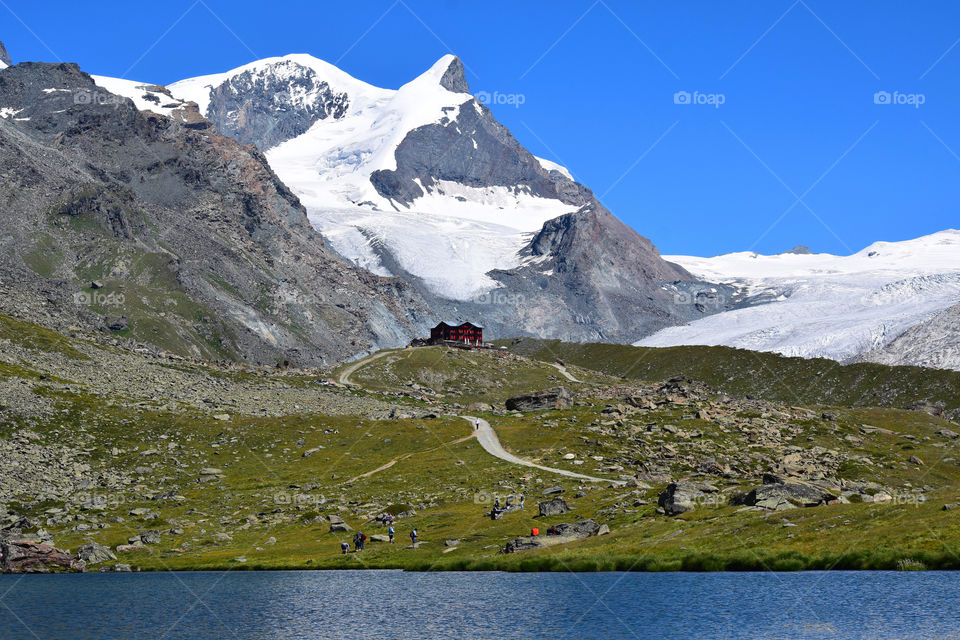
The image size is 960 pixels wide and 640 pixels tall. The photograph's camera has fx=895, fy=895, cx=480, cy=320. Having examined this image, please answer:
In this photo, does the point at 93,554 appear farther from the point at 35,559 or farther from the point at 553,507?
the point at 553,507

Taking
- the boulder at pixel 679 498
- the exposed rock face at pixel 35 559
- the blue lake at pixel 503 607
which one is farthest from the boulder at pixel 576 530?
the exposed rock face at pixel 35 559

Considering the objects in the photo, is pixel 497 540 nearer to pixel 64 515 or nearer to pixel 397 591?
pixel 397 591

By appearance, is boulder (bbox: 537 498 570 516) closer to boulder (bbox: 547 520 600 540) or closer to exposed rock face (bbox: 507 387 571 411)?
boulder (bbox: 547 520 600 540)

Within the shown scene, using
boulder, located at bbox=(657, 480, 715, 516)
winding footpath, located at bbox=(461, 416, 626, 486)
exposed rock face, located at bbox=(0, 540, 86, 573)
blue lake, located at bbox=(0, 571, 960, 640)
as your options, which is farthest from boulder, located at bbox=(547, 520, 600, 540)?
exposed rock face, located at bbox=(0, 540, 86, 573)

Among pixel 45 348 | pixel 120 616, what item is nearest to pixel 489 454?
pixel 120 616

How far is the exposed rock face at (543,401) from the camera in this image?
181m

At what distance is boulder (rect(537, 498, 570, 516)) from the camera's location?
9931 centimetres

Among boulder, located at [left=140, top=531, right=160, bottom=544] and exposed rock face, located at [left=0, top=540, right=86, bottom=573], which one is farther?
boulder, located at [left=140, top=531, right=160, bottom=544]

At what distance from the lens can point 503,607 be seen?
6331 cm

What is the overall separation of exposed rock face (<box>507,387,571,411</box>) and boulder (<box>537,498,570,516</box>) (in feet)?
260

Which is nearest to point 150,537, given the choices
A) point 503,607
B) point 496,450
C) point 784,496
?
point 503,607

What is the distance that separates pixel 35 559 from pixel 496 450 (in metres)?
71.3

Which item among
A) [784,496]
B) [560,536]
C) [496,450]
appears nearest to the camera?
[784,496]

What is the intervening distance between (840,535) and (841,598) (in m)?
17.0
